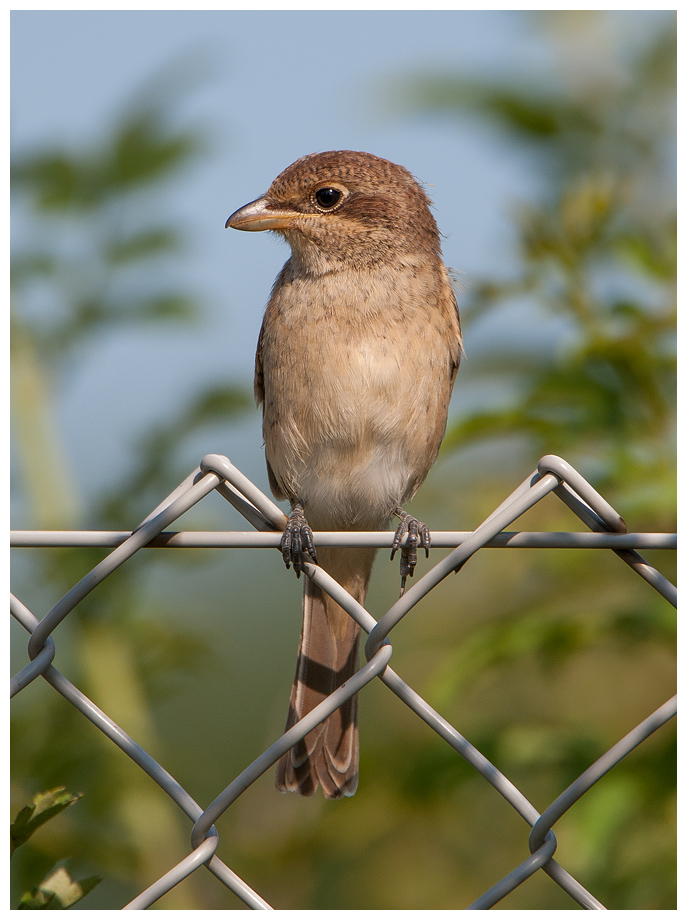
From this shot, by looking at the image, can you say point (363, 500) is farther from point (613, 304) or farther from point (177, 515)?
point (177, 515)

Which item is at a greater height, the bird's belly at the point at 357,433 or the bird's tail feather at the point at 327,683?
the bird's belly at the point at 357,433

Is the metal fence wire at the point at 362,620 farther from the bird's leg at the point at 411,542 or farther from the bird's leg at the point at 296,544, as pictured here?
the bird's leg at the point at 411,542

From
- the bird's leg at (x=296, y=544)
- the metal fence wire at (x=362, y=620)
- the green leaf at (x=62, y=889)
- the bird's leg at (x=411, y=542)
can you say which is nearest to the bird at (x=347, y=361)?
the bird's leg at (x=411, y=542)

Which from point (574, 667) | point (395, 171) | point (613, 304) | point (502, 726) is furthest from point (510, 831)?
point (395, 171)

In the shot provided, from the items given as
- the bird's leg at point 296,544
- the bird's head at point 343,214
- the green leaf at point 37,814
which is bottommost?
the green leaf at point 37,814

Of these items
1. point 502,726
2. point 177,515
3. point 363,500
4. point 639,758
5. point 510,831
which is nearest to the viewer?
point 177,515

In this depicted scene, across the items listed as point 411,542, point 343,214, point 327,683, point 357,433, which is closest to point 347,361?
point 357,433

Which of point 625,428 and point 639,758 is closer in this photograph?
point 639,758
